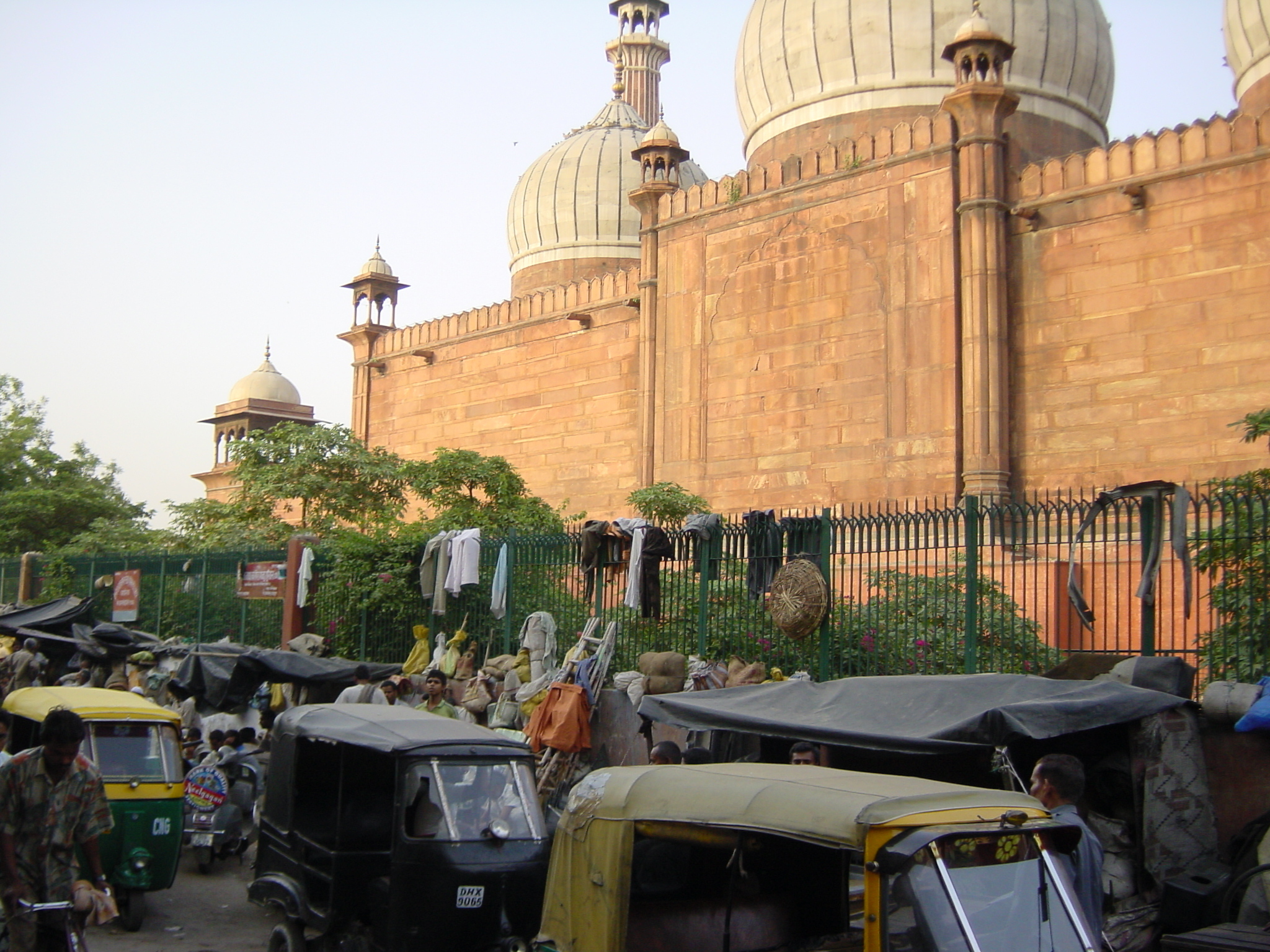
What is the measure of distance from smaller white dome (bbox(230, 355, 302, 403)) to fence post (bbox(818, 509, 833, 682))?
89.9 feet

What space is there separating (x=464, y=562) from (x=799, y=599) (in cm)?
420

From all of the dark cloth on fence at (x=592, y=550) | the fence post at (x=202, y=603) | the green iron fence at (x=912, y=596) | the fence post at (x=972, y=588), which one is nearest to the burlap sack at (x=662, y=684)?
the green iron fence at (x=912, y=596)

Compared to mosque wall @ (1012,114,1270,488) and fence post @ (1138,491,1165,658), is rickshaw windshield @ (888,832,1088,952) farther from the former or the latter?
mosque wall @ (1012,114,1270,488)

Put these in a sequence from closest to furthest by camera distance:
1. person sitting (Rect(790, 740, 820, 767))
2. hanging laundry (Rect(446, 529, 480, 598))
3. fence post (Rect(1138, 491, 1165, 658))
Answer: person sitting (Rect(790, 740, 820, 767)) < fence post (Rect(1138, 491, 1165, 658)) < hanging laundry (Rect(446, 529, 480, 598))

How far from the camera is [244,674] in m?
11.3

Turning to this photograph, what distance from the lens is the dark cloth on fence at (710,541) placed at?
1052 centimetres

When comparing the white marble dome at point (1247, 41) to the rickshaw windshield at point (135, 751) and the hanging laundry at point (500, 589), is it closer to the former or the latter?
the hanging laundry at point (500, 589)

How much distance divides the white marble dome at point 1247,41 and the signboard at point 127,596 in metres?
16.0

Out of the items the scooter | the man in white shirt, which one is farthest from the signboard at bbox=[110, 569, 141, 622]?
the scooter

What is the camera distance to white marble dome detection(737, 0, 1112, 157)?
17.9 meters

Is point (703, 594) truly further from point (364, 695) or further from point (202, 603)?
point (202, 603)

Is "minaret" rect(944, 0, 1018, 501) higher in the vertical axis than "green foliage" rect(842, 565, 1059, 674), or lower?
higher

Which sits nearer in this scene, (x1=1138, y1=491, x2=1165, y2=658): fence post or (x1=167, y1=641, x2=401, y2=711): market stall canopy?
(x1=1138, y1=491, x2=1165, y2=658): fence post

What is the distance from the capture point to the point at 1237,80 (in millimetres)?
16984
